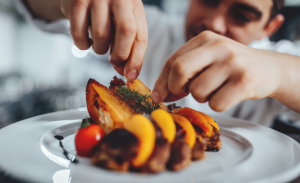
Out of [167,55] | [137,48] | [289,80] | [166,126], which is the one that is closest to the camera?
[166,126]

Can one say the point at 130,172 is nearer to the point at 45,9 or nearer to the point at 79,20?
the point at 79,20

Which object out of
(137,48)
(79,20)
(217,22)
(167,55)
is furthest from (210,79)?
(167,55)

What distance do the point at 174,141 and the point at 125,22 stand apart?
60cm

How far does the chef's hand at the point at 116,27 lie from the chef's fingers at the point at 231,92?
457 mm

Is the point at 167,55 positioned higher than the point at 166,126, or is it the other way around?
the point at 166,126

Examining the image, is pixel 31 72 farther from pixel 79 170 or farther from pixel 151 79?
pixel 79 170

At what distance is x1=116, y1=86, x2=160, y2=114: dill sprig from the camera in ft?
4.01

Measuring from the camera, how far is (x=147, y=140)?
72 cm

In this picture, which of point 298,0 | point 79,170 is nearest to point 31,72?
point 79,170

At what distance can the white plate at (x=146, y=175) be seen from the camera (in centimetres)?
63

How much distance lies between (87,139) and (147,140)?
31cm

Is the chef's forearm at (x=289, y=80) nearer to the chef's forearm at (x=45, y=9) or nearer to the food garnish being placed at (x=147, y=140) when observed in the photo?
the food garnish being placed at (x=147, y=140)

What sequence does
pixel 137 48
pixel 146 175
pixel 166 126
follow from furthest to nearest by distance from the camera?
pixel 137 48
pixel 166 126
pixel 146 175

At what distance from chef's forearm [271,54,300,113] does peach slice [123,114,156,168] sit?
2.95 ft
